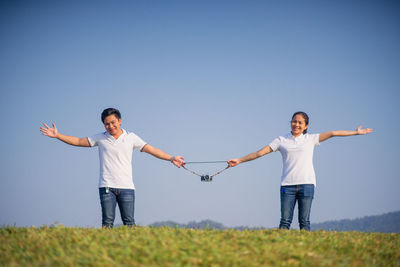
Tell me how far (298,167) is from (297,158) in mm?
245

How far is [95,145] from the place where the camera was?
10.5 metres

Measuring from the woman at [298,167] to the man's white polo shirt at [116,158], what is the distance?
3.86m

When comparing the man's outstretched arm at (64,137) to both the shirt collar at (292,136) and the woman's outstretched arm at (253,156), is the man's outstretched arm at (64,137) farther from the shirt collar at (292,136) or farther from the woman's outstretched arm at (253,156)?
the shirt collar at (292,136)

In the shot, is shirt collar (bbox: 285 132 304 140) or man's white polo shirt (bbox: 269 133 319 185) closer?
man's white polo shirt (bbox: 269 133 319 185)

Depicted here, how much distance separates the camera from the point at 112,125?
10.0m

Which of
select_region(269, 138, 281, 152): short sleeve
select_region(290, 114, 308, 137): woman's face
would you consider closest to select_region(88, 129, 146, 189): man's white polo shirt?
select_region(269, 138, 281, 152): short sleeve

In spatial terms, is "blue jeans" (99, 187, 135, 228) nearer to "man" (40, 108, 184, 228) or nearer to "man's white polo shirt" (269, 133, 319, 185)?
"man" (40, 108, 184, 228)

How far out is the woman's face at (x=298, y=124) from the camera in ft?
34.6

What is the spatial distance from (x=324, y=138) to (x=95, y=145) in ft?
20.7

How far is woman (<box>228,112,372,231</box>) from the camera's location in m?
10.2

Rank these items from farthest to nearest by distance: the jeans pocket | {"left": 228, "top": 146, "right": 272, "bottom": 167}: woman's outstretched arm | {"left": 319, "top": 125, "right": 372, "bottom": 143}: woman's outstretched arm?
{"left": 228, "top": 146, "right": 272, "bottom": 167}: woman's outstretched arm < {"left": 319, "top": 125, "right": 372, "bottom": 143}: woman's outstretched arm < the jeans pocket

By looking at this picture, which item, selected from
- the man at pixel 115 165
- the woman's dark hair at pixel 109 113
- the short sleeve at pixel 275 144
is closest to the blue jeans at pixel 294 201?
the short sleeve at pixel 275 144

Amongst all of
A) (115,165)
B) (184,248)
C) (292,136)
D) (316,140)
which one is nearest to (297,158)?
(292,136)

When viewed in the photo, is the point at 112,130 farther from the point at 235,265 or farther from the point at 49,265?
the point at 235,265
